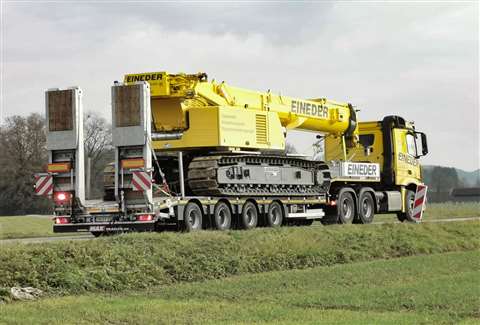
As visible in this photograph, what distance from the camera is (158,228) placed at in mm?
20703

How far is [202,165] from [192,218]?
1740 millimetres

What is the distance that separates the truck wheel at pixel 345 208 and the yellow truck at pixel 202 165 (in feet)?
0.13

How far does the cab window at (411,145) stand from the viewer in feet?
103

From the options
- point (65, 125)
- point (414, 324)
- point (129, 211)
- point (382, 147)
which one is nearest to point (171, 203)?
point (129, 211)

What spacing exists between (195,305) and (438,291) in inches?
167

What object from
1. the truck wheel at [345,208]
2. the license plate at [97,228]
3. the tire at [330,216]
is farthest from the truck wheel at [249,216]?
the truck wheel at [345,208]

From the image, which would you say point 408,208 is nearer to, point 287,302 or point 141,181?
point 141,181

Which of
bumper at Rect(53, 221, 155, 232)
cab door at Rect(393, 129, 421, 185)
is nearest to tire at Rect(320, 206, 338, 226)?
cab door at Rect(393, 129, 421, 185)

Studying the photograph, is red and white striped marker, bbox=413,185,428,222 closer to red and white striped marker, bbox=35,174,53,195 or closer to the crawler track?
the crawler track

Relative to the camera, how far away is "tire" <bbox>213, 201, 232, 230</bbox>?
69.8 ft

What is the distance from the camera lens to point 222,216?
21.6 meters

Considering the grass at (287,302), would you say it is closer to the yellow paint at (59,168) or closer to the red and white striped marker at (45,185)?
the yellow paint at (59,168)


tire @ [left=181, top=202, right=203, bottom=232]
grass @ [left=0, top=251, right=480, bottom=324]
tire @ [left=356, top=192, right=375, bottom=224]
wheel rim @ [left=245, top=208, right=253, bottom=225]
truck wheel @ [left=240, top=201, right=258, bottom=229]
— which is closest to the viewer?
grass @ [left=0, top=251, right=480, bottom=324]

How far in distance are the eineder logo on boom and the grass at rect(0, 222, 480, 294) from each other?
5612mm
